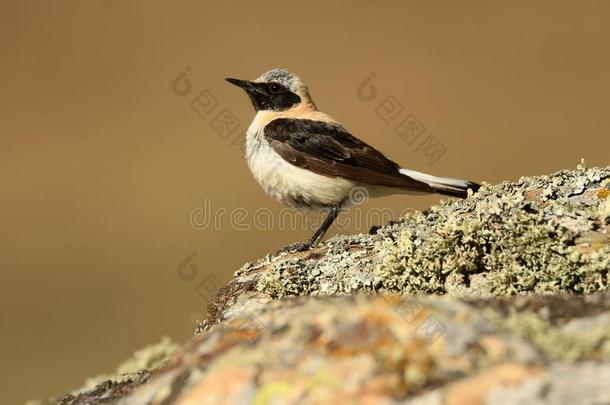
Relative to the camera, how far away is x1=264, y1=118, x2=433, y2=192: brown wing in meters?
7.64

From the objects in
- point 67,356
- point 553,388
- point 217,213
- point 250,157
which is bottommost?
point 553,388

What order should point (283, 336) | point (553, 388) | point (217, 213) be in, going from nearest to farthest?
point (553, 388) < point (283, 336) < point (217, 213)

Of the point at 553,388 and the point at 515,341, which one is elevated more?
the point at 515,341

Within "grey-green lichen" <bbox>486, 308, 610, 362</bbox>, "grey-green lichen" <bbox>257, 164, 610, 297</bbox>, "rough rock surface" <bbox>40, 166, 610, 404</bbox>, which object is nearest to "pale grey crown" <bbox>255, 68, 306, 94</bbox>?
"grey-green lichen" <bbox>257, 164, 610, 297</bbox>

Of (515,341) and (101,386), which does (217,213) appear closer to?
(101,386)

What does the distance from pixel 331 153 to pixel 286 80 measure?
1470 mm

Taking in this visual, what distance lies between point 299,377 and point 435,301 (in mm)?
705

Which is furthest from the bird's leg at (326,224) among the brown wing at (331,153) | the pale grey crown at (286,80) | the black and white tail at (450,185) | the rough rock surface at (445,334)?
the rough rock surface at (445,334)

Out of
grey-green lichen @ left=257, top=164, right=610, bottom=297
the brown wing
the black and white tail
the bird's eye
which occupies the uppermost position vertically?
the bird's eye

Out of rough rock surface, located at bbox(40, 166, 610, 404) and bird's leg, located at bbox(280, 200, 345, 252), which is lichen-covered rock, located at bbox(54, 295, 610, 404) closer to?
rough rock surface, located at bbox(40, 166, 610, 404)

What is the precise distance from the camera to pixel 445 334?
105 inches

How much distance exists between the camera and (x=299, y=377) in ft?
8.43

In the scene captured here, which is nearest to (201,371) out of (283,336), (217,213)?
(283,336)

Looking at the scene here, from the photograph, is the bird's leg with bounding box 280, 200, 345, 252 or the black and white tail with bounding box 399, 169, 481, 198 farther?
the bird's leg with bounding box 280, 200, 345, 252
